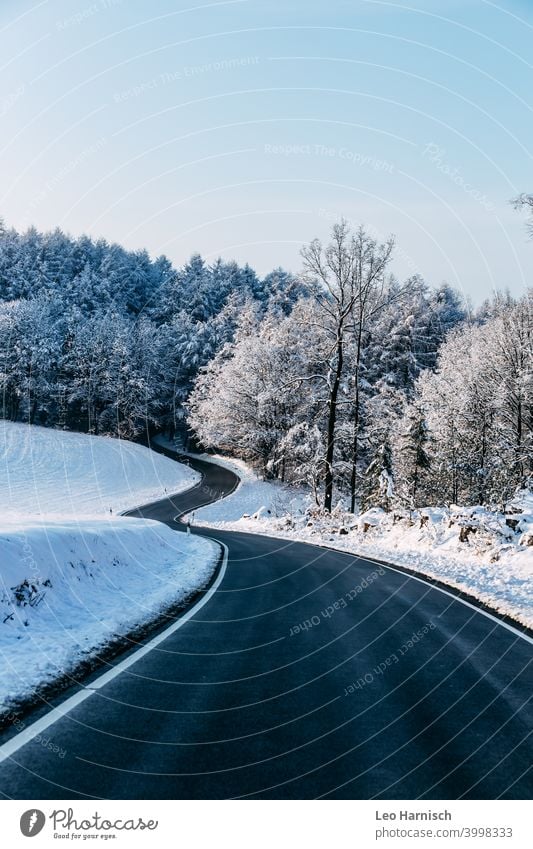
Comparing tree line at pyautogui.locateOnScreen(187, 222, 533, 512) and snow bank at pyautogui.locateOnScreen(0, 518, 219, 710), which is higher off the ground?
tree line at pyautogui.locateOnScreen(187, 222, 533, 512)

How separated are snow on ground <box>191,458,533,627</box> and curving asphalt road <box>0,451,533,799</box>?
322 centimetres

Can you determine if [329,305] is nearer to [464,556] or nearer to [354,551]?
[354,551]

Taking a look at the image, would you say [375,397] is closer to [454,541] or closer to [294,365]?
[294,365]

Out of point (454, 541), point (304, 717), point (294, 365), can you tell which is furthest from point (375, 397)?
point (304, 717)

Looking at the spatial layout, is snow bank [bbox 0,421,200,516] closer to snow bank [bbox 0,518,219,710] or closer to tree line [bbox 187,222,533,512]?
tree line [bbox 187,222,533,512]

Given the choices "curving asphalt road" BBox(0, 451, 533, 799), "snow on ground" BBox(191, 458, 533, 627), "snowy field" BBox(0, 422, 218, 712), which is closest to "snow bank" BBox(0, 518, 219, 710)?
"snowy field" BBox(0, 422, 218, 712)

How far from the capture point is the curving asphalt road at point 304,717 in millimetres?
3387

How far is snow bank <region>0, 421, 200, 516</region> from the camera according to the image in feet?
138

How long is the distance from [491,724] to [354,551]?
14.6 meters

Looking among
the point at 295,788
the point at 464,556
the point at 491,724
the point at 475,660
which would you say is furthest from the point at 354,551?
the point at 295,788

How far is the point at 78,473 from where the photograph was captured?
51281mm

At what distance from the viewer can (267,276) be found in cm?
8606

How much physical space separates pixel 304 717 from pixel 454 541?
46.1ft

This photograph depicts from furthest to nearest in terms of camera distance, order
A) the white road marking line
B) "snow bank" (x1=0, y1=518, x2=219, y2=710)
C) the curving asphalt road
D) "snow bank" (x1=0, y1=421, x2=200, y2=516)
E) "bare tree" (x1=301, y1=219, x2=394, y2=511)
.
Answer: "snow bank" (x1=0, y1=421, x2=200, y2=516)
"bare tree" (x1=301, y1=219, x2=394, y2=511)
"snow bank" (x1=0, y1=518, x2=219, y2=710)
the white road marking line
the curving asphalt road
